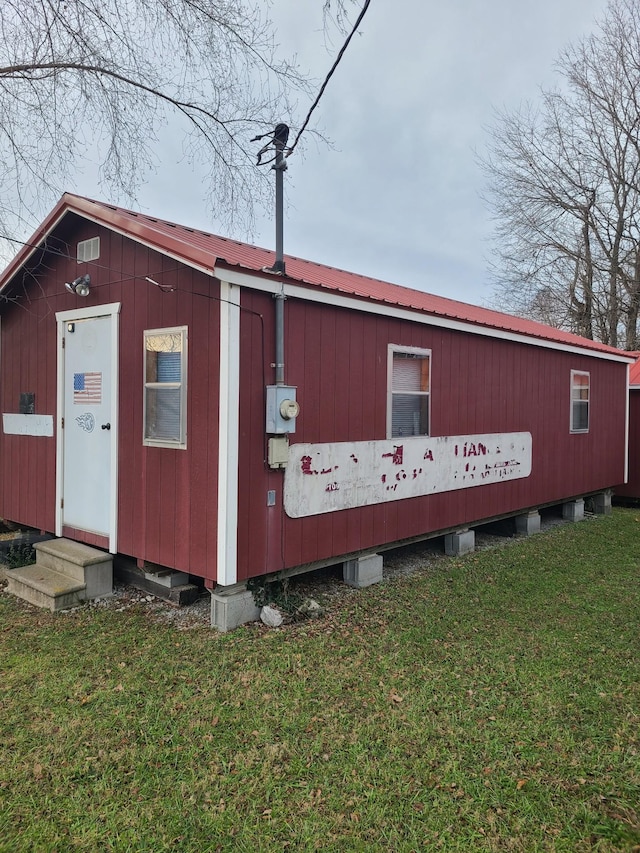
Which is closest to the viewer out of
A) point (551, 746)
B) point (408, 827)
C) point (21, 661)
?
point (408, 827)

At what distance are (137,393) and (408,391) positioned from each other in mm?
2698

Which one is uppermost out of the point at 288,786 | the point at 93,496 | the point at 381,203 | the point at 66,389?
the point at 381,203

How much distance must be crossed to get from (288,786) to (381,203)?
17330 mm

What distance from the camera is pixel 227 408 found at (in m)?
4.04

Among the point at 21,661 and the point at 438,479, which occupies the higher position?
the point at 438,479

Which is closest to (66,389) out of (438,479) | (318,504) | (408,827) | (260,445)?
(260,445)

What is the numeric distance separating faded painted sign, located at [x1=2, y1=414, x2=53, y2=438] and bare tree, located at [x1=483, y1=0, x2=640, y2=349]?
17223 millimetres

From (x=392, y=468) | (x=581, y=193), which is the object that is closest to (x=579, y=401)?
(x=392, y=468)

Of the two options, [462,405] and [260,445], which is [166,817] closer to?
[260,445]

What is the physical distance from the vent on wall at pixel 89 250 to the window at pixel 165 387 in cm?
113

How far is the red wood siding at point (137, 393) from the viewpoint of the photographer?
4215 millimetres

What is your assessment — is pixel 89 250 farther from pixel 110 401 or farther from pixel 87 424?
pixel 87 424

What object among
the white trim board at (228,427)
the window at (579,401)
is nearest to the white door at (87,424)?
the white trim board at (228,427)

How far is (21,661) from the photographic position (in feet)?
12.2
